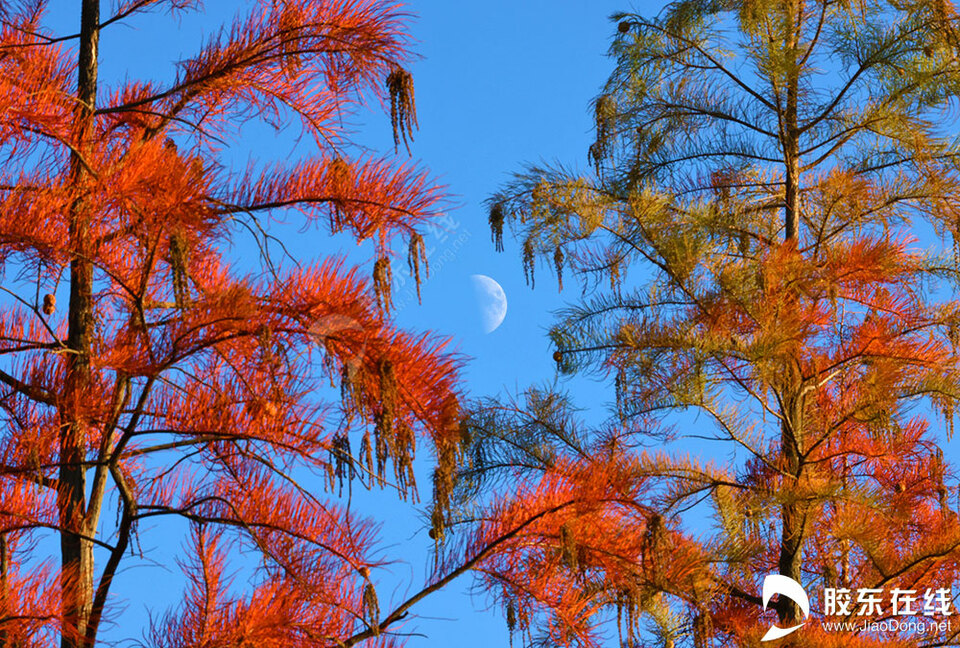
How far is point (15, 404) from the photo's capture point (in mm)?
3666

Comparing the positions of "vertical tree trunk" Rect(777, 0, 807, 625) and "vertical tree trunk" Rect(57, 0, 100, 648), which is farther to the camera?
"vertical tree trunk" Rect(777, 0, 807, 625)

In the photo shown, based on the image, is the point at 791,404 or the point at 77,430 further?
the point at 791,404

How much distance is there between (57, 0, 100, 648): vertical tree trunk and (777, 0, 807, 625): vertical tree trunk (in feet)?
9.38

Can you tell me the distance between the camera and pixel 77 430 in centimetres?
348

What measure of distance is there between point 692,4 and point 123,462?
11.9 ft

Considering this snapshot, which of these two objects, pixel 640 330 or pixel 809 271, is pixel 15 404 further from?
pixel 809 271

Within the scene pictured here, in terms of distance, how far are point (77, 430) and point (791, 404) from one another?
3258 millimetres

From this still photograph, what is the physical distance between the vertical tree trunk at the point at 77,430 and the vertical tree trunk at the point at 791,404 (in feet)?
9.38

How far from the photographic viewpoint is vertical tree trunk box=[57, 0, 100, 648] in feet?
11.2

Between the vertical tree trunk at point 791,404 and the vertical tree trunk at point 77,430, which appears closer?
the vertical tree trunk at point 77,430

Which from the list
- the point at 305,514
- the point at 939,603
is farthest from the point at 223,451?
the point at 939,603

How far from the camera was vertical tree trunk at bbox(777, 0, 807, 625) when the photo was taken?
16.2ft

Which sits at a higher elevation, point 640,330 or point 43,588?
point 640,330

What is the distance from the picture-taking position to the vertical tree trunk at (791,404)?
4949 millimetres
